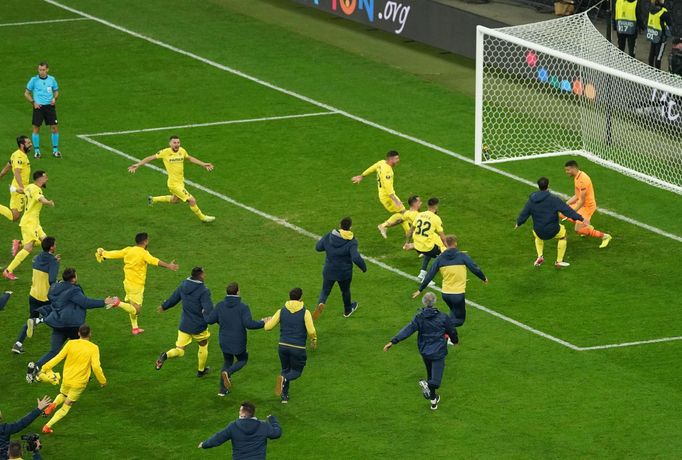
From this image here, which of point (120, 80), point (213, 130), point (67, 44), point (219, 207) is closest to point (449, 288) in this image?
point (219, 207)

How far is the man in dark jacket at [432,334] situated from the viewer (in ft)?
73.3

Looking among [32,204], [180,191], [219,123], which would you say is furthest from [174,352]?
[219,123]

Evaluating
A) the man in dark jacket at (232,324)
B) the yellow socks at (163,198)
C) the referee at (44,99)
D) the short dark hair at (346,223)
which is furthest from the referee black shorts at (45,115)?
the man in dark jacket at (232,324)

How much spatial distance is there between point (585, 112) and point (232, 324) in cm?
1397

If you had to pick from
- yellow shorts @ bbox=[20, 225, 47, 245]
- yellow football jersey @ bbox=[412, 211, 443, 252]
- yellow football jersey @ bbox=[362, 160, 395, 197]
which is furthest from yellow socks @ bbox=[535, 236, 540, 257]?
yellow shorts @ bbox=[20, 225, 47, 245]

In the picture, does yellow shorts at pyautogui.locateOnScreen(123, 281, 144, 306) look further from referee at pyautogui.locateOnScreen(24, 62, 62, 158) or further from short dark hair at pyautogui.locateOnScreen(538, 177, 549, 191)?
referee at pyautogui.locateOnScreen(24, 62, 62, 158)

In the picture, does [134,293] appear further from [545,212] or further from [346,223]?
[545,212]

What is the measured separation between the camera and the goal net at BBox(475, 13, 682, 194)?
32406mm

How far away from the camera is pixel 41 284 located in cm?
2448

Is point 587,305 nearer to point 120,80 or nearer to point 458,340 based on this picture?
point 458,340

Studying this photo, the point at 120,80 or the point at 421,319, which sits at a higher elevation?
the point at 421,319

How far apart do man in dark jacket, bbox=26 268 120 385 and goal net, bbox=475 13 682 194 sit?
11.3 m

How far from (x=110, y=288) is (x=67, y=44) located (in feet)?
59.5

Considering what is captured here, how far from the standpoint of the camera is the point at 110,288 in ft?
90.1
